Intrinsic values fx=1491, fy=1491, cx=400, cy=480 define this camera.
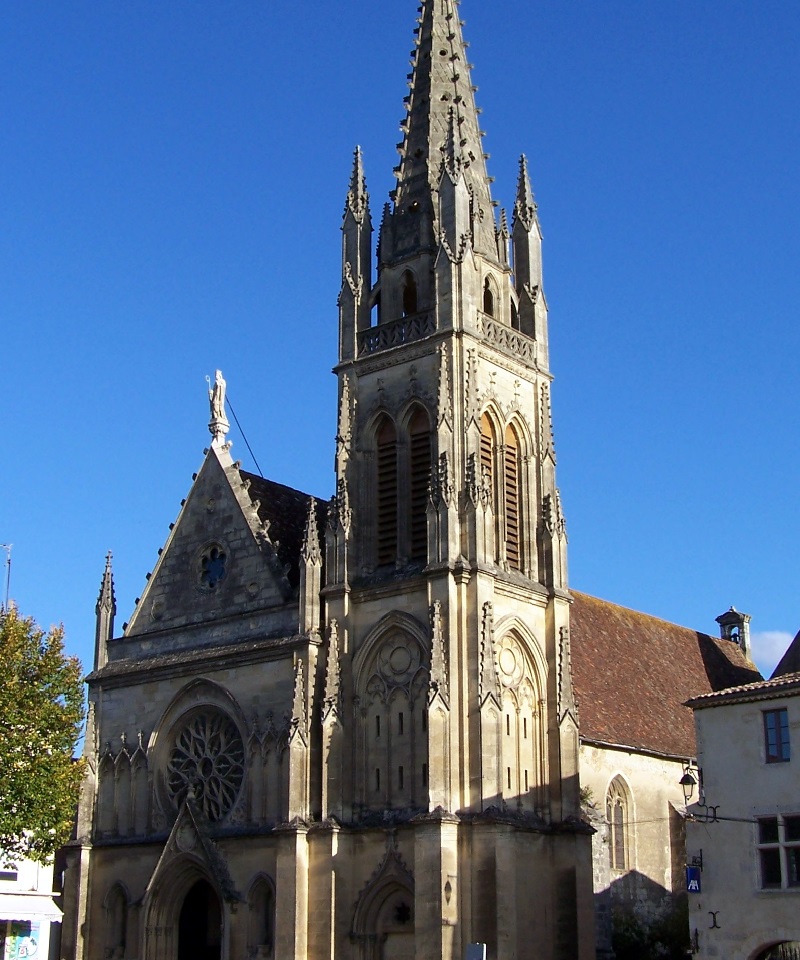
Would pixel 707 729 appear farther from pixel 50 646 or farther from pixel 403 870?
pixel 50 646

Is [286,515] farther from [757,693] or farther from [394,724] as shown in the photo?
[757,693]

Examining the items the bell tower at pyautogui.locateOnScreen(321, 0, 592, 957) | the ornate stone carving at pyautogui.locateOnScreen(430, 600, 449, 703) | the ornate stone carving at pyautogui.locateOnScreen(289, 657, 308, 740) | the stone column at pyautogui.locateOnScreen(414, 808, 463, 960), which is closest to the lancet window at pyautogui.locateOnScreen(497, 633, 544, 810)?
the bell tower at pyautogui.locateOnScreen(321, 0, 592, 957)

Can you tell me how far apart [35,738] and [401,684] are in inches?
388

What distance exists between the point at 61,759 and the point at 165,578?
35.9ft

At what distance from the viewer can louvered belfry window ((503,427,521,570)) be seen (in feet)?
142

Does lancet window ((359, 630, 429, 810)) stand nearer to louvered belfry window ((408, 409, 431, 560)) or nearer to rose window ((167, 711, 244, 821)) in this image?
louvered belfry window ((408, 409, 431, 560))

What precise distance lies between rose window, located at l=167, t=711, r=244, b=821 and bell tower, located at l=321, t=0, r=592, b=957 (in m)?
4.12

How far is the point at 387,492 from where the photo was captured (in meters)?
43.9

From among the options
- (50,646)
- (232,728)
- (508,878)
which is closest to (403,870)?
(508,878)

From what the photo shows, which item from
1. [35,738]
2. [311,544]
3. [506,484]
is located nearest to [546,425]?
[506,484]

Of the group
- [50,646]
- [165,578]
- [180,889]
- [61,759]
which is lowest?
[180,889]

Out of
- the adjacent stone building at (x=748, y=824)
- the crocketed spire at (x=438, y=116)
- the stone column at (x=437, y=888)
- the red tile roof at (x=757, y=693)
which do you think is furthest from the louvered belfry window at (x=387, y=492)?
the adjacent stone building at (x=748, y=824)

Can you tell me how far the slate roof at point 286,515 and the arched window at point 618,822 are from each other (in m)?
12.0

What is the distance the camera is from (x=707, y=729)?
36.2 m
